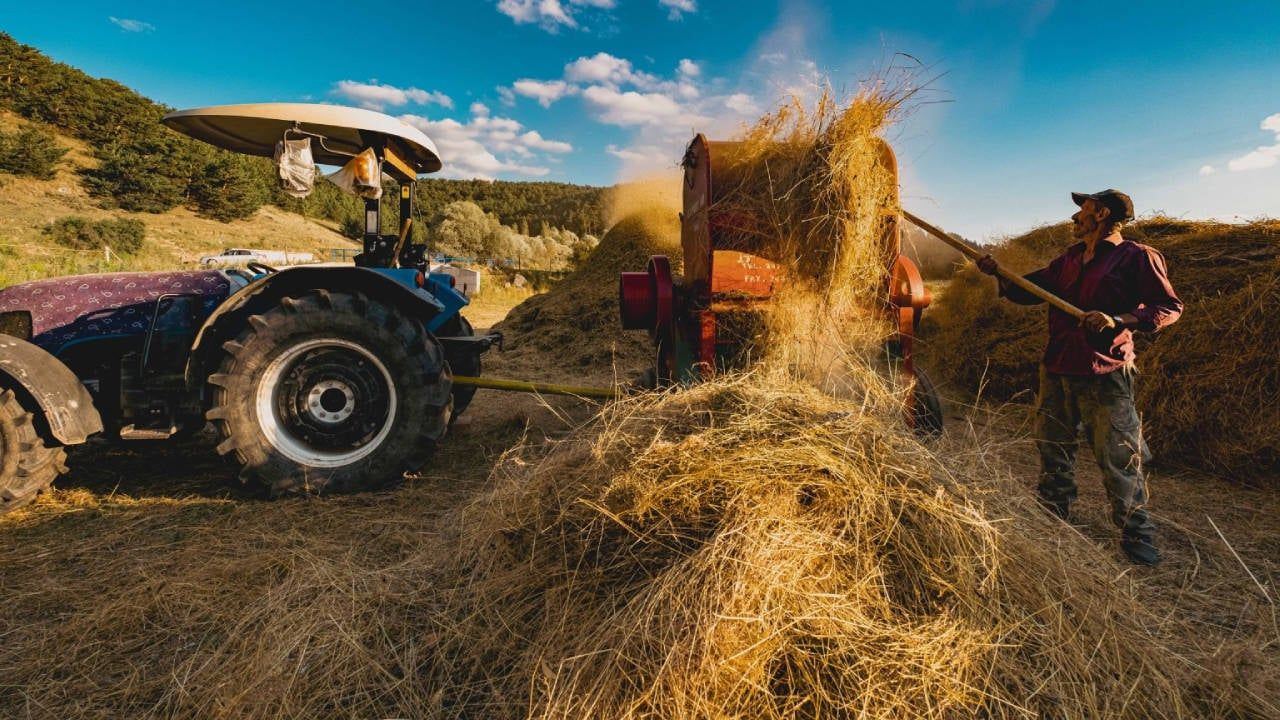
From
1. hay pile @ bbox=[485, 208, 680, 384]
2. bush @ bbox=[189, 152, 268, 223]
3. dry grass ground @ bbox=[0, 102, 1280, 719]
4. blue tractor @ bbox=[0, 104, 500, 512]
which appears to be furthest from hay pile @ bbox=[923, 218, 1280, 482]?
bush @ bbox=[189, 152, 268, 223]

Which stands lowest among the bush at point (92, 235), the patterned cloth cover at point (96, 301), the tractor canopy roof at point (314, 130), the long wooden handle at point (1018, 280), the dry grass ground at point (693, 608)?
the dry grass ground at point (693, 608)

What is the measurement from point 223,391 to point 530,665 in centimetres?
268

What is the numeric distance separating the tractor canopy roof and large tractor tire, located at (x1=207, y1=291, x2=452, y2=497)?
1212 mm

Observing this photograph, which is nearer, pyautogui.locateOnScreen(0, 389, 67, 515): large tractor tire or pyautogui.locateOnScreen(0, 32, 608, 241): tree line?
pyautogui.locateOnScreen(0, 389, 67, 515): large tractor tire

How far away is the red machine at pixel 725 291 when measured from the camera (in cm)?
358

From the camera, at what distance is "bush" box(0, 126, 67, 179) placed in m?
33.5

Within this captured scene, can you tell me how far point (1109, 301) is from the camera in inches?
116

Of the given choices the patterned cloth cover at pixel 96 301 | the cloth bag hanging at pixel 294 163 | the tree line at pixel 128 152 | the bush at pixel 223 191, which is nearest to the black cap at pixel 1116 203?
the cloth bag hanging at pixel 294 163

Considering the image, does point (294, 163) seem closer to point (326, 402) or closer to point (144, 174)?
point (326, 402)

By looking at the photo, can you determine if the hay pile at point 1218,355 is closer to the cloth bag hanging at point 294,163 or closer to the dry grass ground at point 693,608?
the dry grass ground at point 693,608

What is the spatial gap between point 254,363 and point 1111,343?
4.62 metres

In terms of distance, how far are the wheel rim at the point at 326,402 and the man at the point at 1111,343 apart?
3.84m

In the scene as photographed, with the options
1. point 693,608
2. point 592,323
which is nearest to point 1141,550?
point 693,608

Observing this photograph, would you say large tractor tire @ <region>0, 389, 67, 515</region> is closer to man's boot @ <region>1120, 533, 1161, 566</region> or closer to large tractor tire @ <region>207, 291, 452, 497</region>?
large tractor tire @ <region>207, 291, 452, 497</region>
